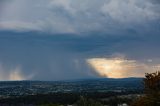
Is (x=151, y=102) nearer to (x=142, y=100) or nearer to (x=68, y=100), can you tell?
(x=142, y=100)

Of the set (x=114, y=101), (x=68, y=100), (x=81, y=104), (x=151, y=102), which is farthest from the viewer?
(x=68, y=100)

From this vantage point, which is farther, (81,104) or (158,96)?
(81,104)

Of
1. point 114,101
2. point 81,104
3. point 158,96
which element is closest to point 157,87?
point 158,96

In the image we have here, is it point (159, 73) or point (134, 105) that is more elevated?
point (159, 73)

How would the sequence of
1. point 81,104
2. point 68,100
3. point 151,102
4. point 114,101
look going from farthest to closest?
point 68,100
point 114,101
point 81,104
point 151,102

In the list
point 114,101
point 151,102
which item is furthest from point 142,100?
point 114,101

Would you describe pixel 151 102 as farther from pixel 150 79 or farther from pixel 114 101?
A: pixel 114 101
